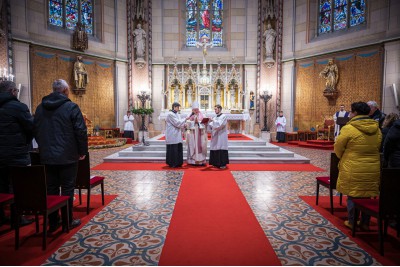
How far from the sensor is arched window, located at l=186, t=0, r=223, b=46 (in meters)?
15.8

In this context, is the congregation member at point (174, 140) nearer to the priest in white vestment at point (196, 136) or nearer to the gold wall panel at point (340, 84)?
the priest in white vestment at point (196, 136)

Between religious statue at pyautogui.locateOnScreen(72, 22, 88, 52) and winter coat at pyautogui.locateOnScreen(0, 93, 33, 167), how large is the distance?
36.1 ft

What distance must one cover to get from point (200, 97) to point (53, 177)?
34.5ft

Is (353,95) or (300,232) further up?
(353,95)

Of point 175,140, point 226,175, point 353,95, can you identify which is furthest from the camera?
point 353,95

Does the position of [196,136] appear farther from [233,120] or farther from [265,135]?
[265,135]

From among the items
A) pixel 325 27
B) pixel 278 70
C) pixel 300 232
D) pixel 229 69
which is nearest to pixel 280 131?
pixel 278 70

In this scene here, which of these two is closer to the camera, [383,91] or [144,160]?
[144,160]

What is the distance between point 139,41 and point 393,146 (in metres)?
13.9

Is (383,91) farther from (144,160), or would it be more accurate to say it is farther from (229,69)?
(144,160)

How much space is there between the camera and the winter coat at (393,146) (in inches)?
121

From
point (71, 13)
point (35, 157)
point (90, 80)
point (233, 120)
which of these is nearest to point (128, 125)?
point (90, 80)

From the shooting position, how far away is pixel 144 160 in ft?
27.0

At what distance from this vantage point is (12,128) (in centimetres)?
326
